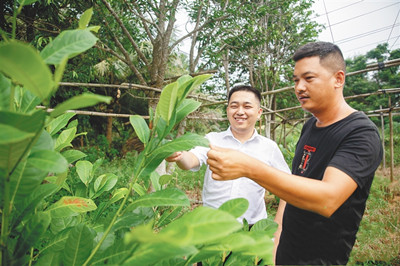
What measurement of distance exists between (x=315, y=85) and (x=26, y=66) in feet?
3.65

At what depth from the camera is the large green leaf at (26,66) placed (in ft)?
0.66

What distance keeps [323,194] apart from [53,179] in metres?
0.73

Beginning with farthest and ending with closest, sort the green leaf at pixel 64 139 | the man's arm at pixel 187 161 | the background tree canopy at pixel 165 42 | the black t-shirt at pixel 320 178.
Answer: the background tree canopy at pixel 165 42 < the man's arm at pixel 187 161 < the black t-shirt at pixel 320 178 < the green leaf at pixel 64 139

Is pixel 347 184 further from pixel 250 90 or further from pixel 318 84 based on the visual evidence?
pixel 250 90

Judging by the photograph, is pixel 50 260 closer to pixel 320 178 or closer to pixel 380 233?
pixel 320 178

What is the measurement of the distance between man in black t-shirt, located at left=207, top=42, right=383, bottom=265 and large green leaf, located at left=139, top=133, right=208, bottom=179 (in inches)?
11.7

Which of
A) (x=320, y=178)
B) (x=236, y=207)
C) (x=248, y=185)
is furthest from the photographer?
(x=248, y=185)

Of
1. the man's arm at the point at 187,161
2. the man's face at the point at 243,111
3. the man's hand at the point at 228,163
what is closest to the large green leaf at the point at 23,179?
the man's hand at the point at 228,163

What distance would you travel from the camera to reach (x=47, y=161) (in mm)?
263

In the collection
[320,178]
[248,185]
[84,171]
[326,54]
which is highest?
[326,54]

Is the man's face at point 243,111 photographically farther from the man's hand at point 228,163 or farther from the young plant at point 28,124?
the young plant at point 28,124

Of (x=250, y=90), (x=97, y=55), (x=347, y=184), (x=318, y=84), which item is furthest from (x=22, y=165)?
(x=97, y=55)

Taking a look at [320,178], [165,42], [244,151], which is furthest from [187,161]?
[165,42]

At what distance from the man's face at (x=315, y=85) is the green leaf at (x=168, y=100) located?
90 cm
